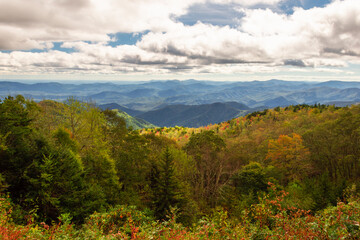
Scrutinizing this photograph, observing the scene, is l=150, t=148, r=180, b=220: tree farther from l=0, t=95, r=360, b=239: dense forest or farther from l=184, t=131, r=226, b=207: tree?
l=184, t=131, r=226, b=207: tree

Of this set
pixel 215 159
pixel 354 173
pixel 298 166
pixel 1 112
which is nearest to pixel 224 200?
pixel 215 159

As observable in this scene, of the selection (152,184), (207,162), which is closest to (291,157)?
(207,162)

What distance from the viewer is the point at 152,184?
89.3 feet

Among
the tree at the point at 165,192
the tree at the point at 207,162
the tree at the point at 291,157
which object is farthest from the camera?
the tree at the point at 291,157

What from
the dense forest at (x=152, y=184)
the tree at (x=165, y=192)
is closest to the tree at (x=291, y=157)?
the dense forest at (x=152, y=184)

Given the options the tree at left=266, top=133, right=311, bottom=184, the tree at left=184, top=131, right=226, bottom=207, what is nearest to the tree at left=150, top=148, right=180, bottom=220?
the tree at left=184, top=131, right=226, bottom=207

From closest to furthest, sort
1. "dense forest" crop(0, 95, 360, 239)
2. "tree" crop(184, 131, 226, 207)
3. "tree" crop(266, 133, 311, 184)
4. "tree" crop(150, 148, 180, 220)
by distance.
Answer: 1. "dense forest" crop(0, 95, 360, 239)
2. "tree" crop(150, 148, 180, 220)
3. "tree" crop(184, 131, 226, 207)
4. "tree" crop(266, 133, 311, 184)

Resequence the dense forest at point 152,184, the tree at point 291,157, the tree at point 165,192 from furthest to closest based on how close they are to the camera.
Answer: the tree at point 291,157 < the tree at point 165,192 < the dense forest at point 152,184

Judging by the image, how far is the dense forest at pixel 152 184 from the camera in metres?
9.03

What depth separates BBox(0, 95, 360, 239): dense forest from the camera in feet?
29.6

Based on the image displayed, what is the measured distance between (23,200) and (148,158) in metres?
15.9

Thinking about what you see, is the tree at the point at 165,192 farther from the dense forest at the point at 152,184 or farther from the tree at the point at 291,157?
the tree at the point at 291,157

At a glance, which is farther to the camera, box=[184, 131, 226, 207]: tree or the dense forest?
box=[184, 131, 226, 207]: tree

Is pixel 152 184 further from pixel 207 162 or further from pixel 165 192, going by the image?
pixel 207 162
